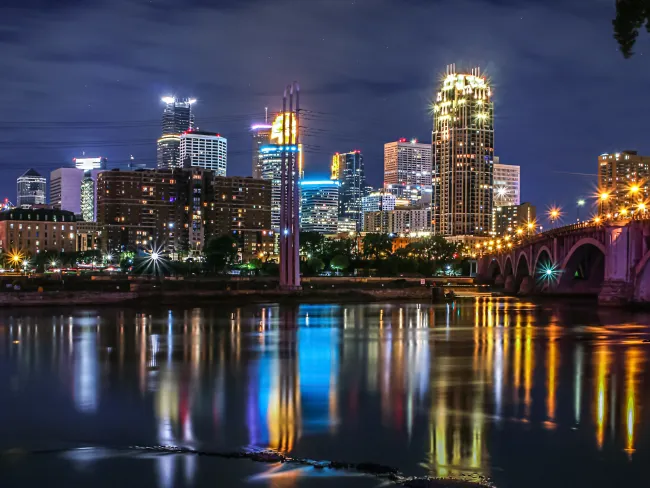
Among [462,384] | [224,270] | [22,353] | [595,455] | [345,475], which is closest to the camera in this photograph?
[345,475]

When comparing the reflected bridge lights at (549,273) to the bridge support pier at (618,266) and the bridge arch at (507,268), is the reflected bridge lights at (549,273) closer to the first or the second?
the bridge support pier at (618,266)

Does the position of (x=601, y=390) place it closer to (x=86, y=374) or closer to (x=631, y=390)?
(x=631, y=390)

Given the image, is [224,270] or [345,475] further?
[224,270]

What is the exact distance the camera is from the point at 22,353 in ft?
128

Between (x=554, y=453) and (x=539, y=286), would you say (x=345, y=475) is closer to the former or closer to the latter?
(x=554, y=453)

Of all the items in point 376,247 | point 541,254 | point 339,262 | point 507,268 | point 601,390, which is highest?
point 376,247

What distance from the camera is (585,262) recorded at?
109062 millimetres

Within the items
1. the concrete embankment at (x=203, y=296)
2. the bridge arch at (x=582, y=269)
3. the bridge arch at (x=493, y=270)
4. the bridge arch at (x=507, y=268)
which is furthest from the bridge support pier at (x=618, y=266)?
the bridge arch at (x=493, y=270)

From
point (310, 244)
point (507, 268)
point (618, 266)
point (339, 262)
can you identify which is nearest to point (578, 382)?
point (618, 266)

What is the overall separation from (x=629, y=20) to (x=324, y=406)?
14.5 m

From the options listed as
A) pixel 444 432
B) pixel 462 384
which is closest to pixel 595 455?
pixel 444 432

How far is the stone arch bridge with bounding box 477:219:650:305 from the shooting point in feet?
249

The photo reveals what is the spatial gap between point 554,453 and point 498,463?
1.85 meters

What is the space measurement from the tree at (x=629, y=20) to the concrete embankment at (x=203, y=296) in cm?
6776
